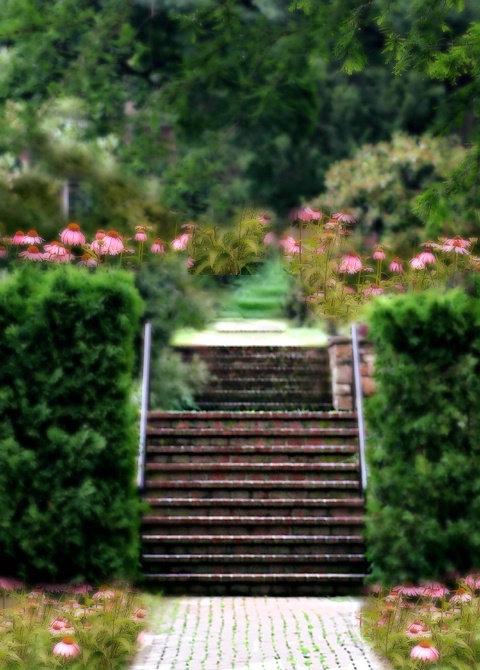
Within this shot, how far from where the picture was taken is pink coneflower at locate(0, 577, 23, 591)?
335 inches

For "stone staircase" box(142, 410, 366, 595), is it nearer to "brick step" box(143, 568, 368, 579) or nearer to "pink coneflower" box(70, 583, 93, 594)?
"brick step" box(143, 568, 368, 579)

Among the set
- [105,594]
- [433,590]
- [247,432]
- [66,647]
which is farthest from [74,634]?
[247,432]

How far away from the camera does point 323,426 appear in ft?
38.1

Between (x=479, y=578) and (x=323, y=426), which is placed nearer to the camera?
(x=479, y=578)

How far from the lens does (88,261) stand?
12.2m

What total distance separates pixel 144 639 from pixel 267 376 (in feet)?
20.1

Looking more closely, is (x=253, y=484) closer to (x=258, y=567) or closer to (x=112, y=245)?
(x=258, y=567)

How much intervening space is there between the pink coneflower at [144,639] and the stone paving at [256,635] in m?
0.04

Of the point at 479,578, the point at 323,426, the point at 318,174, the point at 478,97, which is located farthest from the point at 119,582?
the point at 318,174

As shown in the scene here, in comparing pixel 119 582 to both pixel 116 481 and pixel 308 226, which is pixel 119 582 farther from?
pixel 308 226

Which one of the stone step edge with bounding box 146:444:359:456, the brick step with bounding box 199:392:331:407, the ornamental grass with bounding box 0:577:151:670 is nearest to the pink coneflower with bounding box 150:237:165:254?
the brick step with bounding box 199:392:331:407

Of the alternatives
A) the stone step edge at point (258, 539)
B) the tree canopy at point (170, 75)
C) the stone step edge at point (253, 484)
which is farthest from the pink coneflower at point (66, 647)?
the tree canopy at point (170, 75)

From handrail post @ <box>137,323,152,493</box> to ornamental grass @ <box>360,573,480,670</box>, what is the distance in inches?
119

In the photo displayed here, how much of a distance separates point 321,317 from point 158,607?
517cm
